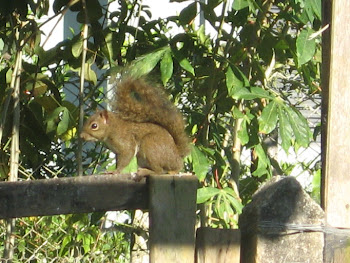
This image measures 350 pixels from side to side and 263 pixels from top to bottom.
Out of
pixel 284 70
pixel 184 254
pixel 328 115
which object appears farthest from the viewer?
pixel 284 70

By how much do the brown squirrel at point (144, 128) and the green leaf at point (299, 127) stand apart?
47 centimetres

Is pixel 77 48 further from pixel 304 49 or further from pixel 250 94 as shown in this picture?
pixel 304 49

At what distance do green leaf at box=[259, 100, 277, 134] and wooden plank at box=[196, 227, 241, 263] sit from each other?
111cm

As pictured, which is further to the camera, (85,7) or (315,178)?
(315,178)

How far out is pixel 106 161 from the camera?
3590 mm

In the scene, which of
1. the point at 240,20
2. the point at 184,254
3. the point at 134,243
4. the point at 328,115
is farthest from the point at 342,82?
the point at 134,243

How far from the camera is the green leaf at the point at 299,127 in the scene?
278 cm

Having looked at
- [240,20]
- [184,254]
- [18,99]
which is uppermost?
[240,20]

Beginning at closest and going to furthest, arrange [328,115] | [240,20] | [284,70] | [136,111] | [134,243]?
1. [328,115]
2. [136,111]
3. [240,20]
4. [134,243]
5. [284,70]

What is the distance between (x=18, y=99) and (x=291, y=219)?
1.74m

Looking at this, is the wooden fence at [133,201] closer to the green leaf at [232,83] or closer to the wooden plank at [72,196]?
the wooden plank at [72,196]

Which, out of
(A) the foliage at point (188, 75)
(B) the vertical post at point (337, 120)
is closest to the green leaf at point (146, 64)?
(A) the foliage at point (188, 75)

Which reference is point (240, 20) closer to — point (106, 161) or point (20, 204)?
point (106, 161)

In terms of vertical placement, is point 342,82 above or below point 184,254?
above
